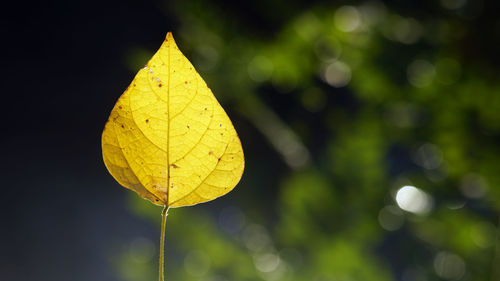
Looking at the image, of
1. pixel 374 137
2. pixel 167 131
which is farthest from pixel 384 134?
pixel 167 131

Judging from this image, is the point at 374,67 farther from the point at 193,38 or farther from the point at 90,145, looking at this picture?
the point at 90,145

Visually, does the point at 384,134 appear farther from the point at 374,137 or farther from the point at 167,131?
the point at 167,131

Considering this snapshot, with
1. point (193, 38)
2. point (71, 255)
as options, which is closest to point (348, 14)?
point (193, 38)

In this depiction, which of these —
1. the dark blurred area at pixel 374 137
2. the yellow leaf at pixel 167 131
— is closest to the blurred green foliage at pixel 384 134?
the dark blurred area at pixel 374 137

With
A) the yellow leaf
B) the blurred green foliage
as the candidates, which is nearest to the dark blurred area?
the blurred green foliage

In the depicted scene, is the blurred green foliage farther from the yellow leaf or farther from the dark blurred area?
the yellow leaf

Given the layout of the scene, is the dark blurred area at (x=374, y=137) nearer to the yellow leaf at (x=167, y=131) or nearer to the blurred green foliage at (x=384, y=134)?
the blurred green foliage at (x=384, y=134)

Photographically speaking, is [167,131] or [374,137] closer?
[167,131]

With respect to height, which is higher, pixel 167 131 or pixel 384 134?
pixel 384 134
